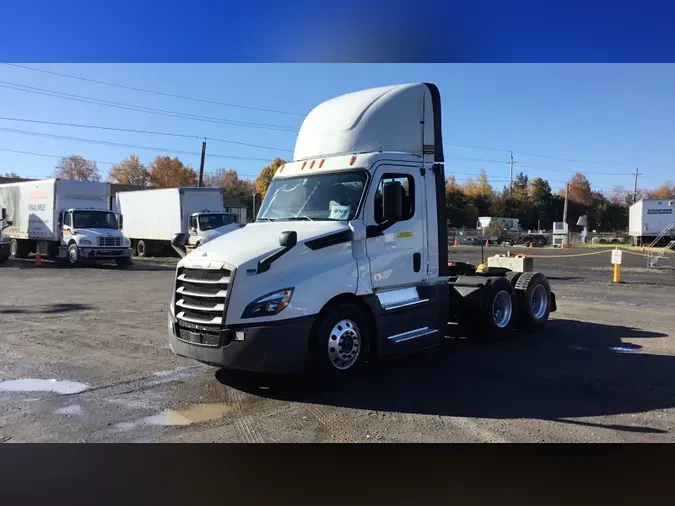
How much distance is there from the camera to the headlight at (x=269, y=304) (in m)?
5.73

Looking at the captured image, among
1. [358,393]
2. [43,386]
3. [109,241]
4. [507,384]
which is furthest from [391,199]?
[109,241]

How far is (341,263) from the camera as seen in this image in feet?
20.7

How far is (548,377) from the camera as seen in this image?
683 cm

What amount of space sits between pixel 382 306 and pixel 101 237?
2035cm

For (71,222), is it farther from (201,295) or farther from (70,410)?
(201,295)

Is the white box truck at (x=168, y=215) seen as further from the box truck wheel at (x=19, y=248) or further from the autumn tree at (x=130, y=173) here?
the autumn tree at (x=130, y=173)

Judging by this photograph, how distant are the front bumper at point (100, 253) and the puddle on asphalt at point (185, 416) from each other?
65.5 feet

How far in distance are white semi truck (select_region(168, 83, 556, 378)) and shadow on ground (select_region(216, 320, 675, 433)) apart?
0.37 meters

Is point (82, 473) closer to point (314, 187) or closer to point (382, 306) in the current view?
point (382, 306)

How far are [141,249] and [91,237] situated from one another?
9103 mm

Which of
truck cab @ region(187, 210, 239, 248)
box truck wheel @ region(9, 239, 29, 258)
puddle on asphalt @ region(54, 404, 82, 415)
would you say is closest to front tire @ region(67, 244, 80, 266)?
truck cab @ region(187, 210, 239, 248)

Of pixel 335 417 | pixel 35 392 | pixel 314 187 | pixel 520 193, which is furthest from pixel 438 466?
pixel 520 193

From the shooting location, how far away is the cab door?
22.1ft

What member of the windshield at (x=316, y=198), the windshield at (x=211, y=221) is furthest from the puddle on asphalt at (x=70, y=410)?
the windshield at (x=211, y=221)
